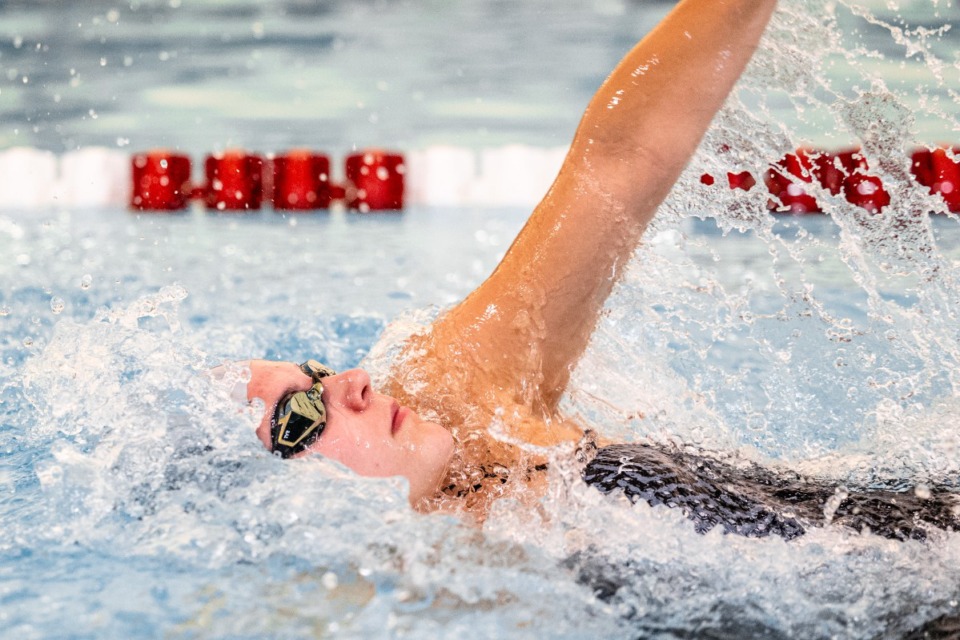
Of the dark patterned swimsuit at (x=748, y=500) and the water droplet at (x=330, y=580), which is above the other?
the dark patterned swimsuit at (x=748, y=500)

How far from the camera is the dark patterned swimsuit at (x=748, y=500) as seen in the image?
127 cm

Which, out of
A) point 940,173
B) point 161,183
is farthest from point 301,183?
point 940,173

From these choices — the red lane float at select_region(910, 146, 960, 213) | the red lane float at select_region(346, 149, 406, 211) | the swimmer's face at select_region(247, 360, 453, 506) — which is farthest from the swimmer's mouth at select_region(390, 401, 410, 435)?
the red lane float at select_region(346, 149, 406, 211)

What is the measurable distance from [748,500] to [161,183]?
7412 mm

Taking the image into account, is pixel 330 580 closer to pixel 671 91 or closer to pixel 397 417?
pixel 397 417

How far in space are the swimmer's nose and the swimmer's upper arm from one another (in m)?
0.24

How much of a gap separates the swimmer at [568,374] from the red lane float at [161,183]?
664 centimetres

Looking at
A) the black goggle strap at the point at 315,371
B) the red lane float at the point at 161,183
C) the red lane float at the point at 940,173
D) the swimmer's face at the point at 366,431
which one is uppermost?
the red lane float at the point at 940,173

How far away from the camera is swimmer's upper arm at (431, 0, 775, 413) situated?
147 cm

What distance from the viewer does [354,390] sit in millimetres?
1348

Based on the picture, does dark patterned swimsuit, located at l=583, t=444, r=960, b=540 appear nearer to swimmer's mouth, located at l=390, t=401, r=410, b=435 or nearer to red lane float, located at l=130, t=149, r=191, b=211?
swimmer's mouth, located at l=390, t=401, r=410, b=435

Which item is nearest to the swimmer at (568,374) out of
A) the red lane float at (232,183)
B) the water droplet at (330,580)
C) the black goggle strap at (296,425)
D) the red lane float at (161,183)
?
the black goggle strap at (296,425)

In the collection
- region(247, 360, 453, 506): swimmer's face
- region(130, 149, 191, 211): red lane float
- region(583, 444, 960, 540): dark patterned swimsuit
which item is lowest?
region(130, 149, 191, 211): red lane float

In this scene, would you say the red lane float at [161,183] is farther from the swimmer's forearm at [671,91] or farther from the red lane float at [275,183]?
the swimmer's forearm at [671,91]
